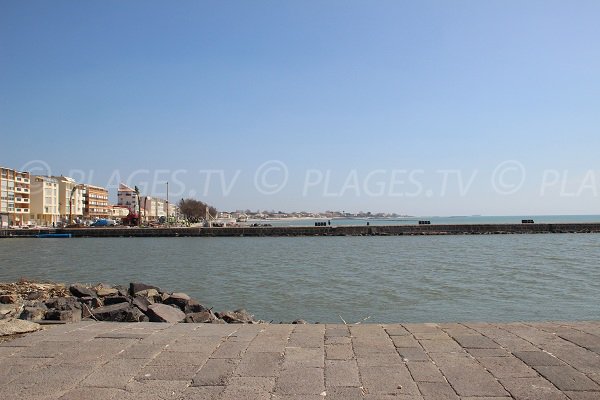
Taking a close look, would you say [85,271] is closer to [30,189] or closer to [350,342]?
[350,342]

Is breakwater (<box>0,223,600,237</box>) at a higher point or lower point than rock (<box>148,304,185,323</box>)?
higher

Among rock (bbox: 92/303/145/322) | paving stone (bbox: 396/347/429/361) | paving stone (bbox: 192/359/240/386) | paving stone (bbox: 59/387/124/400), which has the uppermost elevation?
paving stone (bbox: 192/359/240/386)

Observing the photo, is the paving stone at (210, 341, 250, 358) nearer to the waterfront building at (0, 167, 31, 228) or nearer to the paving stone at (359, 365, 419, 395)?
the paving stone at (359, 365, 419, 395)

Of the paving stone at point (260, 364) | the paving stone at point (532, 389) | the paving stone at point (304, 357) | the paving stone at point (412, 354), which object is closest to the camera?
the paving stone at point (532, 389)

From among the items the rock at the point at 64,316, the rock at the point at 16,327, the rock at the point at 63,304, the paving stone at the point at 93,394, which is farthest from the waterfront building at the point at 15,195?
the paving stone at the point at 93,394

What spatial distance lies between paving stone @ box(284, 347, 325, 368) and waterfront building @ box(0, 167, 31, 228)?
90.6 metres

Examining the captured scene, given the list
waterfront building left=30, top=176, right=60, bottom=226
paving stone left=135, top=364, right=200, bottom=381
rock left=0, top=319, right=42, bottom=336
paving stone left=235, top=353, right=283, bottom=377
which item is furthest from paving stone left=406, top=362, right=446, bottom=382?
waterfront building left=30, top=176, right=60, bottom=226

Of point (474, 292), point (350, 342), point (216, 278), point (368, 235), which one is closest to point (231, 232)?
point (368, 235)

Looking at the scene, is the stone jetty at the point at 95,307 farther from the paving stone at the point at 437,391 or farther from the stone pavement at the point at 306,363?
the paving stone at the point at 437,391

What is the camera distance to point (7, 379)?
4480 mm

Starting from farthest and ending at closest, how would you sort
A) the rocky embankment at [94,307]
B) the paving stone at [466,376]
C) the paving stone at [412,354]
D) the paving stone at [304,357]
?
the rocky embankment at [94,307] → the paving stone at [412,354] → the paving stone at [304,357] → the paving stone at [466,376]

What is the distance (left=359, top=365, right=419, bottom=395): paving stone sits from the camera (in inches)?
167

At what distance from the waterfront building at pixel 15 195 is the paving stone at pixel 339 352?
297ft

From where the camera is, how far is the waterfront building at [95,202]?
122m
